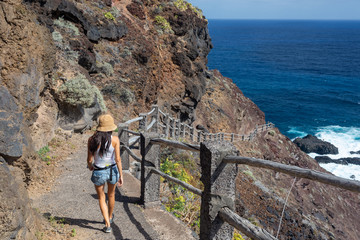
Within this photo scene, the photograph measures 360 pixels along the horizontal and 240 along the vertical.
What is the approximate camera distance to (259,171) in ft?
75.2

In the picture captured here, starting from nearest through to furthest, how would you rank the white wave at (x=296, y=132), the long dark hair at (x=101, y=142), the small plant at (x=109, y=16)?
the long dark hair at (x=101, y=142) < the small plant at (x=109, y=16) < the white wave at (x=296, y=132)

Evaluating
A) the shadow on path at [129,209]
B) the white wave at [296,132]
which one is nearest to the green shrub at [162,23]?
the shadow on path at [129,209]

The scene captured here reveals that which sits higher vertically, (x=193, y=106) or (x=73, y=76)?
(x=73, y=76)

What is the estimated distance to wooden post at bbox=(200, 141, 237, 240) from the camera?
3811 mm

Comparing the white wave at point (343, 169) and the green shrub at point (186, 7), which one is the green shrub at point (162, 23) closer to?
the green shrub at point (186, 7)

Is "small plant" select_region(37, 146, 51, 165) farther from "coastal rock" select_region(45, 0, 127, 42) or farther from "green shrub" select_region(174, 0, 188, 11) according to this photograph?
"green shrub" select_region(174, 0, 188, 11)

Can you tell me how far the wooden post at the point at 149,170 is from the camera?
19.8 feet

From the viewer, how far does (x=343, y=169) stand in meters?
Answer: 35.8

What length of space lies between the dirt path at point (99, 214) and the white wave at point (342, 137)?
1481 inches

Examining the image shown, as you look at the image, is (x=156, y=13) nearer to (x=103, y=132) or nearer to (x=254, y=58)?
(x=103, y=132)

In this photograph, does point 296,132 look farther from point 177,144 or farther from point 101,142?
point 101,142

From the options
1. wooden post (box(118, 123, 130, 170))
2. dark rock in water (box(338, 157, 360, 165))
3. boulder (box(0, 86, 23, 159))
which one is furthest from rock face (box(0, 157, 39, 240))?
dark rock in water (box(338, 157, 360, 165))

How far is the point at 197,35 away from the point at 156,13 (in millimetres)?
5616

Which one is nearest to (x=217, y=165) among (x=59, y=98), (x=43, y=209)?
(x=43, y=209)
